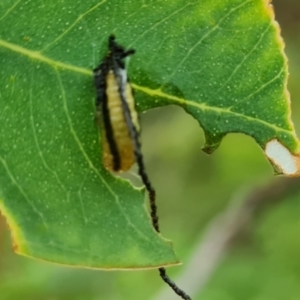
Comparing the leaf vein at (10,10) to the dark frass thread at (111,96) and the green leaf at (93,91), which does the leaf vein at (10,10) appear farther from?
the dark frass thread at (111,96)

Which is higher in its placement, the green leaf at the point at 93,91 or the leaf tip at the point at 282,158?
the green leaf at the point at 93,91

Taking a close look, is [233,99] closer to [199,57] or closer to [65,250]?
[199,57]

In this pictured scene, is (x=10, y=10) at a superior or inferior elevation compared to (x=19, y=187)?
superior

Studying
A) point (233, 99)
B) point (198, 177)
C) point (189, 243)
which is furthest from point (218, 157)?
point (233, 99)

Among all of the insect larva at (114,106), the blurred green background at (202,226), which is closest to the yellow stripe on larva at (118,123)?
the insect larva at (114,106)

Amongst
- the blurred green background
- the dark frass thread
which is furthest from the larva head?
the blurred green background

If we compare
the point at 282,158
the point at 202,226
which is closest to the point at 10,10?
the point at 282,158

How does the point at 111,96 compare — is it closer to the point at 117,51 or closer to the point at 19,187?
the point at 117,51

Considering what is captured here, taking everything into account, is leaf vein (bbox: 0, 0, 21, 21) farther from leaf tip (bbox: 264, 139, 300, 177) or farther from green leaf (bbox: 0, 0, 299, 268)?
leaf tip (bbox: 264, 139, 300, 177)
